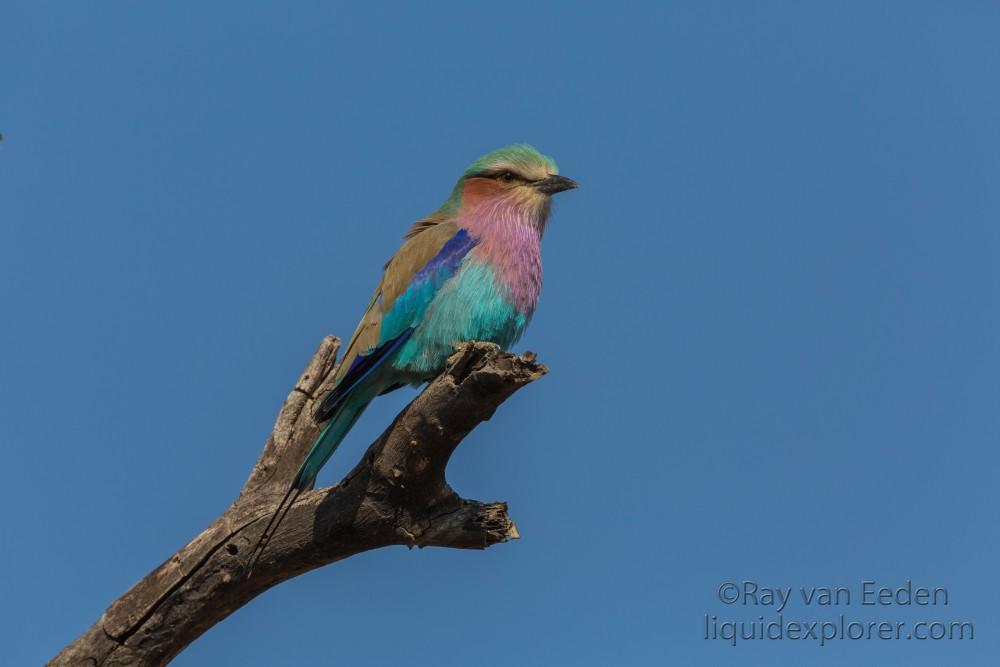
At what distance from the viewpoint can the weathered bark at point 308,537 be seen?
538cm

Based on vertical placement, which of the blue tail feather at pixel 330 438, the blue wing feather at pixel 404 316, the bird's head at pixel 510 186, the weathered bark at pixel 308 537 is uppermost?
the bird's head at pixel 510 186

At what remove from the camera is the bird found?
20.4 ft

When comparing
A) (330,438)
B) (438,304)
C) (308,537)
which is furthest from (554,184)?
(308,537)

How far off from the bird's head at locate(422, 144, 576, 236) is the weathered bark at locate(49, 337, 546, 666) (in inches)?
74.6

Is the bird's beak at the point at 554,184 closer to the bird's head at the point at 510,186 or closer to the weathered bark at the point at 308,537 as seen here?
the bird's head at the point at 510,186

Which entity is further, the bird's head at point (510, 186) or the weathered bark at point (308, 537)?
the bird's head at point (510, 186)

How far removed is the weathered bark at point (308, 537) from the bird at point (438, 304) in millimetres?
222

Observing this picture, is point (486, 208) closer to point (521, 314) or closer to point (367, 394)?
point (521, 314)

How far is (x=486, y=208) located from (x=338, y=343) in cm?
125

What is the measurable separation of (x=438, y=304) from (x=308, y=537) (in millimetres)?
1490

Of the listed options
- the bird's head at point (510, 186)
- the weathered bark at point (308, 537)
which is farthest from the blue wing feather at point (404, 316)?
the weathered bark at point (308, 537)

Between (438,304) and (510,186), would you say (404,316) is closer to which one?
(438,304)

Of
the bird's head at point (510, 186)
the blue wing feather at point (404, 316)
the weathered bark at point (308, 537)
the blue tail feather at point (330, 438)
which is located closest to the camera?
the weathered bark at point (308, 537)

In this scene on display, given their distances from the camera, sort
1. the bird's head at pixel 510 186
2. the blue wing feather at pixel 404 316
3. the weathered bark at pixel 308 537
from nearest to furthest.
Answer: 1. the weathered bark at pixel 308 537
2. the blue wing feather at pixel 404 316
3. the bird's head at pixel 510 186
